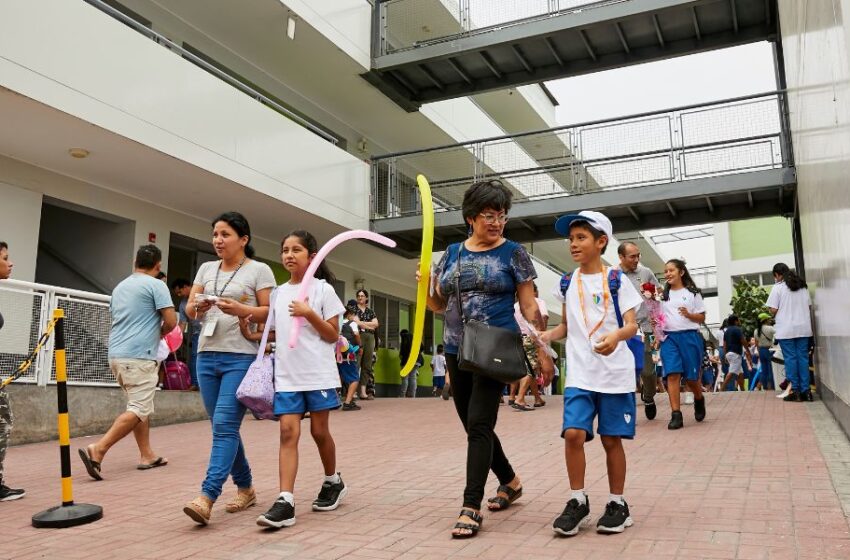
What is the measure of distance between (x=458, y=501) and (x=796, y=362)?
24.4ft

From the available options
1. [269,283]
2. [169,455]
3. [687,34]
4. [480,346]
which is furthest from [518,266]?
[687,34]

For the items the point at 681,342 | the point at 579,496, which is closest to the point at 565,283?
the point at 579,496

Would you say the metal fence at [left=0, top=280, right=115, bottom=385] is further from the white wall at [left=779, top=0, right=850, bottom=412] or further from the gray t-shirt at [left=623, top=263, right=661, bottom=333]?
the white wall at [left=779, top=0, right=850, bottom=412]

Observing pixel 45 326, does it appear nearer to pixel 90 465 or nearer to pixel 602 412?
pixel 90 465

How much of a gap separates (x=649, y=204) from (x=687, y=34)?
3.94 meters

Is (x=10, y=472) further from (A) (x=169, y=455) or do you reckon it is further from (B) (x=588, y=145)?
(B) (x=588, y=145)

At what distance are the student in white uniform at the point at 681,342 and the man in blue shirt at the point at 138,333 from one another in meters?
5.30

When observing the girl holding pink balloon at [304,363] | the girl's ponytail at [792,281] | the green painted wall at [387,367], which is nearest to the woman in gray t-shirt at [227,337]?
the girl holding pink balloon at [304,363]

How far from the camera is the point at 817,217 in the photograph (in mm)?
7742

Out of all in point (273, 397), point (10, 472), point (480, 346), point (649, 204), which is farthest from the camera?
point (649, 204)

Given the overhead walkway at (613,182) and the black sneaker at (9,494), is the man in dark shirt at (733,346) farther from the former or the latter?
the black sneaker at (9,494)

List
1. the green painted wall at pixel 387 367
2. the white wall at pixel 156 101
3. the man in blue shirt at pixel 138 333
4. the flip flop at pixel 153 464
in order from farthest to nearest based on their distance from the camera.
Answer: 1. the green painted wall at pixel 387 367
2. the white wall at pixel 156 101
3. the flip flop at pixel 153 464
4. the man in blue shirt at pixel 138 333

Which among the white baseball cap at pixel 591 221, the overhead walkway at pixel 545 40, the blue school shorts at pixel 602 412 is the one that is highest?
the overhead walkway at pixel 545 40

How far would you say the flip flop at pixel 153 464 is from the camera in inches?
264
